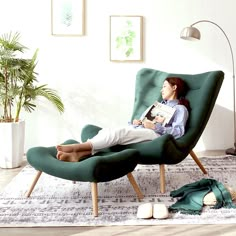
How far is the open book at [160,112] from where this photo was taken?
315 centimetres

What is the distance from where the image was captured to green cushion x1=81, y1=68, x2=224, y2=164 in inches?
107

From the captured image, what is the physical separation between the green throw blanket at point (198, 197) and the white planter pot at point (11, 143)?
1.70 m

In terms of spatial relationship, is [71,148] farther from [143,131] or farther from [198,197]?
[198,197]

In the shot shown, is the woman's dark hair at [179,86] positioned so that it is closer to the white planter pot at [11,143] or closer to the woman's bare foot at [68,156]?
the woman's bare foot at [68,156]

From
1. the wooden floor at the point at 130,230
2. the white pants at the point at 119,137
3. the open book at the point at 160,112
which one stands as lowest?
the wooden floor at the point at 130,230

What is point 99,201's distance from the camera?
2590 millimetres

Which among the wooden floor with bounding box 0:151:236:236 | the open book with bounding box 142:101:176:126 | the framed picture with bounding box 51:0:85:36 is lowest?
the wooden floor with bounding box 0:151:236:236

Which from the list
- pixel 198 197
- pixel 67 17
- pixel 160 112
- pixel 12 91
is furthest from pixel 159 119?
pixel 67 17

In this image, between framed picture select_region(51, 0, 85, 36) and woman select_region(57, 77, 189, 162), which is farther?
framed picture select_region(51, 0, 85, 36)

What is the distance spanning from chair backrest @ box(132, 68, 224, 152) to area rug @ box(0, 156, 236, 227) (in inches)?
15.3

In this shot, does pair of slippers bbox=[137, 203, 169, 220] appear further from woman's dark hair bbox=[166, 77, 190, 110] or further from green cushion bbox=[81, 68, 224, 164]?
woman's dark hair bbox=[166, 77, 190, 110]

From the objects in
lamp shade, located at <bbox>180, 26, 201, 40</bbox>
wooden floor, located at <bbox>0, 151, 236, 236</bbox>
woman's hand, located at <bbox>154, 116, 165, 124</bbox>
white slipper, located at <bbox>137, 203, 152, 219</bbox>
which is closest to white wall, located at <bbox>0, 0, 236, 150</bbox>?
lamp shade, located at <bbox>180, 26, 201, 40</bbox>

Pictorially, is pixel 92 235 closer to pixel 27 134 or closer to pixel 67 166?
pixel 67 166

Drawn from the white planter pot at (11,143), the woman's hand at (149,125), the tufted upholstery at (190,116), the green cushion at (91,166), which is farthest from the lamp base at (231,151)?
the white planter pot at (11,143)
